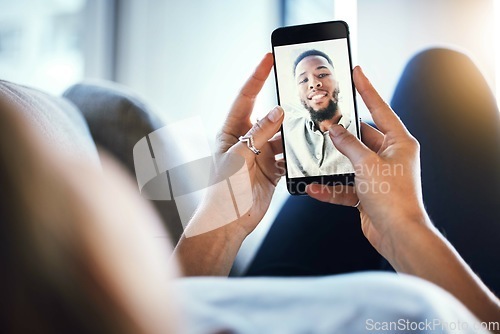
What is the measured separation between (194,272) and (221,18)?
1125 mm

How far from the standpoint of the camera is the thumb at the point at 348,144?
2.00ft

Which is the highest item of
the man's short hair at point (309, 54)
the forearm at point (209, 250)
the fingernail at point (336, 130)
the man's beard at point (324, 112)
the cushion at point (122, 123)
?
the man's short hair at point (309, 54)

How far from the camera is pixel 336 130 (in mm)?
638

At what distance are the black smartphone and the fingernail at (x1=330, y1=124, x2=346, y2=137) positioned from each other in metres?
0.03

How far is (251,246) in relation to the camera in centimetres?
103

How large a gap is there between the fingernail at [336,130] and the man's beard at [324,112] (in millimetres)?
28

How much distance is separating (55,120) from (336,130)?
37cm

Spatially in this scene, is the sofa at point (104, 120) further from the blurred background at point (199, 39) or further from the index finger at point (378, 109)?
the blurred background at point (199, 39)

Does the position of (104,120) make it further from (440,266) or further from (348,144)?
(440,266)

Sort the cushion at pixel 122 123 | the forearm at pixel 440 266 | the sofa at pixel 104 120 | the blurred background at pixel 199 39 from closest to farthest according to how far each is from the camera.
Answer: the forearm at pixel 440 266, the sofa at pixel 104 120, the cushion at pixel 122 123, the blurred background at pixel 199 39

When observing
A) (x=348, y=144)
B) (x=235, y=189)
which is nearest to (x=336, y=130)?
(x=348, y=144)

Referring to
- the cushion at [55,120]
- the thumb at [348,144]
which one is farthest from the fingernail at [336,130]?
the cushion at [55,120]

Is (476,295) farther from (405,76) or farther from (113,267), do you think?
(405,76)

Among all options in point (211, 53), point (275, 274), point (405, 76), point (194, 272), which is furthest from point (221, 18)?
point (194, 272)
